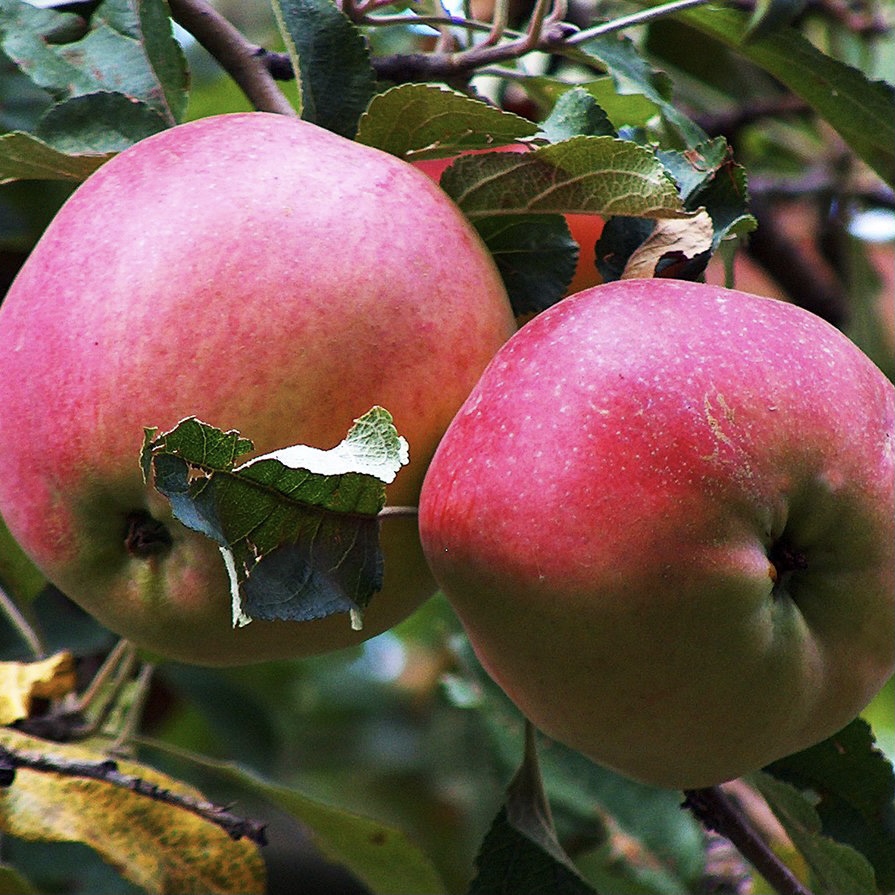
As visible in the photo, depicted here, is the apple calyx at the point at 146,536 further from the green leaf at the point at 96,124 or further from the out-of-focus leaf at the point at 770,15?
the out-of-focus leaf at the point at 770,15

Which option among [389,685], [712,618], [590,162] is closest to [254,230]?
[590,162]

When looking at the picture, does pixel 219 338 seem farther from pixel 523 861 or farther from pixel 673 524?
pixel 523 861

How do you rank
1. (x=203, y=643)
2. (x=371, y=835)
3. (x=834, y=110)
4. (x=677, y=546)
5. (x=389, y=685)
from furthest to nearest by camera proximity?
(x=389, y=685) → (x=371, y=835) → (x=834, y=110) → (x=203, y=643) → (x=677, y=546)

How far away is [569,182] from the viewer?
31.0 inches

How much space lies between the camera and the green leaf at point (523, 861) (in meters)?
0.88

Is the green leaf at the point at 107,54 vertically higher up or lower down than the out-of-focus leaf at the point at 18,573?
higher up

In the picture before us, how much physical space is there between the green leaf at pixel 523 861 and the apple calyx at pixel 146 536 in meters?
0.32

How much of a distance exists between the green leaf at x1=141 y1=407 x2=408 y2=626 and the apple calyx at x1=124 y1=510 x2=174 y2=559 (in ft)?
0.19

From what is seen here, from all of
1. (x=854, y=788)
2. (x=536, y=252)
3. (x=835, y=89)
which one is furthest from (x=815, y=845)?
(x=835, y=89)

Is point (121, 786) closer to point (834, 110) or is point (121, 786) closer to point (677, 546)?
point (677, 546)

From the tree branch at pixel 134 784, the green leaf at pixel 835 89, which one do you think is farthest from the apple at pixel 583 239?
the tree branch at pixel 134 784

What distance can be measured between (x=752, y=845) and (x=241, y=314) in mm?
507

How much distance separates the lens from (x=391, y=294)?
70 centimetres

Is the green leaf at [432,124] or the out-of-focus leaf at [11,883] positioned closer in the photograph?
the green leaf at [432,124]
